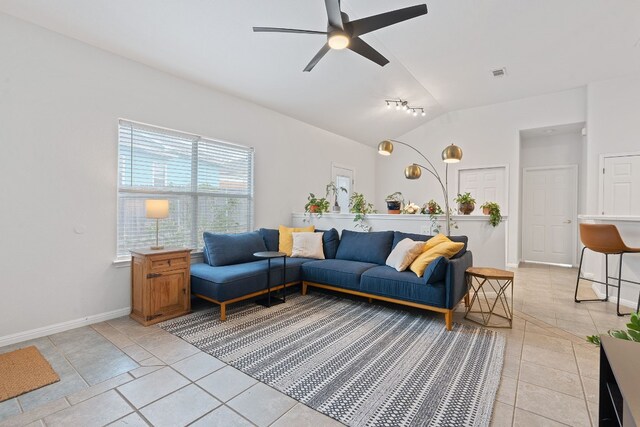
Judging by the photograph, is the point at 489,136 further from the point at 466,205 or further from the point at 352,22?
the point at 352,22

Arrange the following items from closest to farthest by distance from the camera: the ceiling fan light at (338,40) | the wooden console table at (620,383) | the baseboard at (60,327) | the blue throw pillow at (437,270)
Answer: the wooden console table at (620,383)
the ceiling fan light at (338,40)
the baseboard at (60,327)
the blue throw pillow at (437,270)

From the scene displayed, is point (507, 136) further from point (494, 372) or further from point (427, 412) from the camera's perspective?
point (427, 412)

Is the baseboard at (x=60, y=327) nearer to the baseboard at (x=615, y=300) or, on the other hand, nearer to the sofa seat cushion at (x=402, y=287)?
the sofa seat cushion at (x=402, y=287)

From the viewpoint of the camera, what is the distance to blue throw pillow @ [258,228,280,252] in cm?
439

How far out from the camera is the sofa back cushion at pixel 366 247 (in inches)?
155

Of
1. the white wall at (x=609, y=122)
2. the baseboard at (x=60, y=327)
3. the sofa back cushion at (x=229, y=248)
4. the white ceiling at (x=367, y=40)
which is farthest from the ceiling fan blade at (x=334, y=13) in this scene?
the white wall at (x=609, y=122)

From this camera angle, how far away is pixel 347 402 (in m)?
1.83

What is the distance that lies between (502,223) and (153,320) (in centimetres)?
419

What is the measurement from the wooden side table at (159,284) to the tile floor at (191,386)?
0.20 metres

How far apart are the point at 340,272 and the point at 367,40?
116 inches

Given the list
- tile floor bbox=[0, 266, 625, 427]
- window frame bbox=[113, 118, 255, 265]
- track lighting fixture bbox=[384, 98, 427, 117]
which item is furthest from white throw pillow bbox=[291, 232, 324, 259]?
track lighting fixture bbox=[384, 98, 427, 117]

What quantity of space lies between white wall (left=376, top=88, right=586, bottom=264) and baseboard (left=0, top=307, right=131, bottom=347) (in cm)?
616

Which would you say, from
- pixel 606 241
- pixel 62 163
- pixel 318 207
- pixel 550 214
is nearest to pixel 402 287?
pixel 318 207

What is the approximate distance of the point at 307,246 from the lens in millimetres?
4336
